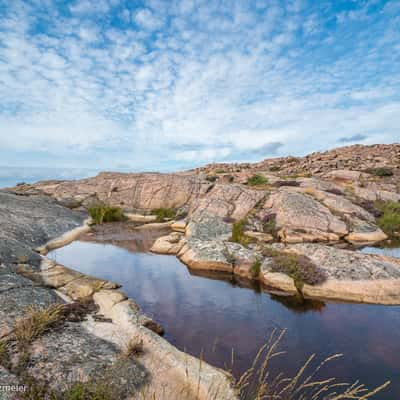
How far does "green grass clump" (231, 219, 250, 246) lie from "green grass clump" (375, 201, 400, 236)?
1101 cm

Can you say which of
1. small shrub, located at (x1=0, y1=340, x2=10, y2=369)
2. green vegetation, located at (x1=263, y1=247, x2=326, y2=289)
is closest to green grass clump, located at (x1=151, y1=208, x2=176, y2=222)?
green vegetation, located at (x1=263, y1=247, x2=326, y2=289)

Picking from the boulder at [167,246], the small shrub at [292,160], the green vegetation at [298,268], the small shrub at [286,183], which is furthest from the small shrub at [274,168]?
the green vegetation at [298,268]

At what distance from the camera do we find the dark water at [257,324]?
654 cm

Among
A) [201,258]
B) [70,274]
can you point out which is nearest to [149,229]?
[201,258]

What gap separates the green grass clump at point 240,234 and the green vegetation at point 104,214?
12638 mm

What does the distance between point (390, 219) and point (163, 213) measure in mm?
19684

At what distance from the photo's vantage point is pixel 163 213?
26266mm

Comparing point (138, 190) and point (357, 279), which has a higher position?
point (138, 190)

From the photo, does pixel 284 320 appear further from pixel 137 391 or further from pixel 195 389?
pixel 137 391

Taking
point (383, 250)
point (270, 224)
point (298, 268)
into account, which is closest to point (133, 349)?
point (298, 268)

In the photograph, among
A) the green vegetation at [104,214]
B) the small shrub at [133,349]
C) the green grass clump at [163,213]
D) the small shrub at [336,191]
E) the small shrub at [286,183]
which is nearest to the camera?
the small shrub at [133,349]

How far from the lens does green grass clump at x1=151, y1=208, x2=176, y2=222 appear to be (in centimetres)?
2580

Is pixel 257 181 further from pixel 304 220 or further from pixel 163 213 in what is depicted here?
pixel 304 220

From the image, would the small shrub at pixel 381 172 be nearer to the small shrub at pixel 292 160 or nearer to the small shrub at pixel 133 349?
the small shrub at pixel 292 160
